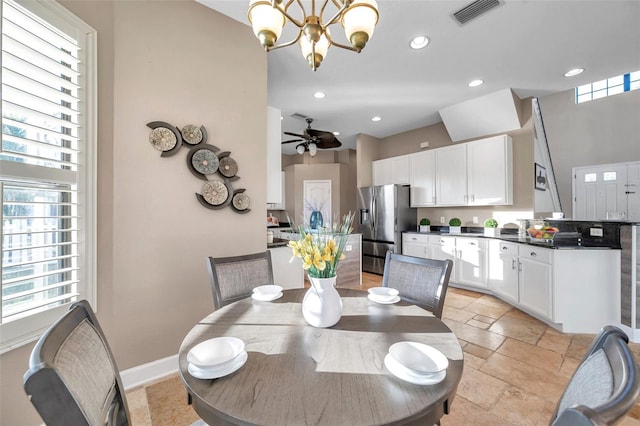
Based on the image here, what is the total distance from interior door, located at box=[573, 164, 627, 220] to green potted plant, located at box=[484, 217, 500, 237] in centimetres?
164

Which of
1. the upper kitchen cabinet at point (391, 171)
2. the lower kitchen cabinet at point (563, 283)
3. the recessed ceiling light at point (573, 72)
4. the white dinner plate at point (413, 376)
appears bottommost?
the lower kitchen cabinet at point (563, 283)

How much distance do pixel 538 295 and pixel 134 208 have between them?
3.94m

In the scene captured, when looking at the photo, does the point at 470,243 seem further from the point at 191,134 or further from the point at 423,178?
the point at 191,134

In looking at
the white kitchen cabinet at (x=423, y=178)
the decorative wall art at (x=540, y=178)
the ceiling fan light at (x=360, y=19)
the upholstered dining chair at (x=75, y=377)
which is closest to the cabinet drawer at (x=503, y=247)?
the decorative wall art at (x=540, y=178)

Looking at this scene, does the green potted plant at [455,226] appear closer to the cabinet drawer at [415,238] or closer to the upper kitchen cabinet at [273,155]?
the cabinet drawer at [415,238]

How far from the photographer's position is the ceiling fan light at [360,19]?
49.4 inches

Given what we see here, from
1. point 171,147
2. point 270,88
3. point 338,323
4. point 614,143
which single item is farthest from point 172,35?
point 614,143

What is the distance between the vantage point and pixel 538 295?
2926 mm

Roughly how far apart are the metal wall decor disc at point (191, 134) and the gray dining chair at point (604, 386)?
2.34 metres

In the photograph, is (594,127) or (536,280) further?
(594,127)

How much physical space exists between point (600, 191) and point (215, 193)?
19.1ft

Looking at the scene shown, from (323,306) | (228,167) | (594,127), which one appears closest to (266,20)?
(228,167)

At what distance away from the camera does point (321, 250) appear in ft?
3.71

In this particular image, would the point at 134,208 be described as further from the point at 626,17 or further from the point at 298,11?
the point at 626,17
